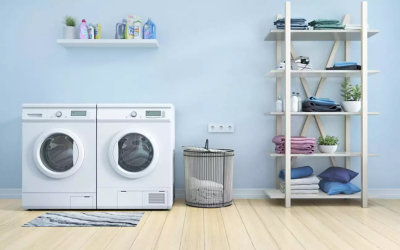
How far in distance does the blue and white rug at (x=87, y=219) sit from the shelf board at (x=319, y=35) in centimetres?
207

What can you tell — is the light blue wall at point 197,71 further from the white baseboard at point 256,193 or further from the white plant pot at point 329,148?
the white plant pot at point 329,148

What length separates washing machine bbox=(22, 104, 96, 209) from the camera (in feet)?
11.8

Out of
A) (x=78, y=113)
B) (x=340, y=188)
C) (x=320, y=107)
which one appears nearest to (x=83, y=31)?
(x=78, y=113)

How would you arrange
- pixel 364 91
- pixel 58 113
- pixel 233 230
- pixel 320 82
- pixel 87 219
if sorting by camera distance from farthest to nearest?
pixel 320 82 < pixel 364 91 < pixel 58 113 < pixel 87 219 < pixel 233 230

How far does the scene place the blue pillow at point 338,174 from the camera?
3896 mm

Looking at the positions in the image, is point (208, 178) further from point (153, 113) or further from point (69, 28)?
point (69, 28)

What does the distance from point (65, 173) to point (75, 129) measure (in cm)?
39

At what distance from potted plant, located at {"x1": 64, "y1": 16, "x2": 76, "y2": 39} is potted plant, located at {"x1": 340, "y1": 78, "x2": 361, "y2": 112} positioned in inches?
106

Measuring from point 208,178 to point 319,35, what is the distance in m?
1.73

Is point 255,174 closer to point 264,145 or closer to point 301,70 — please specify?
point 264,145

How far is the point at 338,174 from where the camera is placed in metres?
3.92

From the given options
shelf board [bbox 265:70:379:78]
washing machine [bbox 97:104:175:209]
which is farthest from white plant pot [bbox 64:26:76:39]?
shelf board [bbox 265:70:379:78]

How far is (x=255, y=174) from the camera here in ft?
13.9

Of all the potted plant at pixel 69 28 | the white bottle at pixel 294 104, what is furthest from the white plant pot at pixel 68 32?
the white bottle at pixel 294 104
